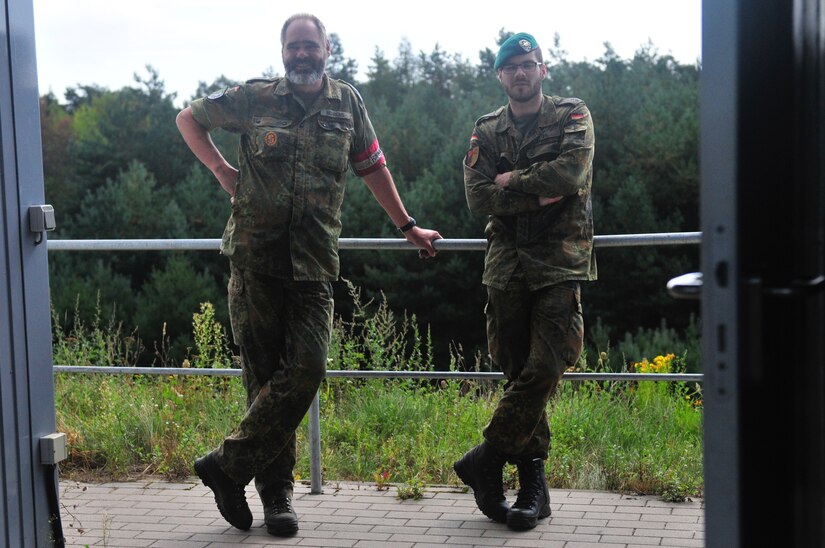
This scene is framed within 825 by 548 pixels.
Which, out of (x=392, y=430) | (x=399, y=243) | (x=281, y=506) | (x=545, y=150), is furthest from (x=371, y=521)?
(x=545, y=150)

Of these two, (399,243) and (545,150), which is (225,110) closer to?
(399,243)

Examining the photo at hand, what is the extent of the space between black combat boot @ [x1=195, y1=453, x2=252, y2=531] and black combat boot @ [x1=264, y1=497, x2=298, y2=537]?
0.09 metres

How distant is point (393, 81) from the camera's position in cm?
3947

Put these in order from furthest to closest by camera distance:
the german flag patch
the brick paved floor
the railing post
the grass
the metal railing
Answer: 1. the grass
2. the railing post
3. the german flag patch
4. the metal railing
5. the brick paved floor

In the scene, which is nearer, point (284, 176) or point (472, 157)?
point (284, 176)

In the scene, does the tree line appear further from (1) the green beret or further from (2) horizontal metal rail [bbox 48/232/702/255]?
(1) the green beret

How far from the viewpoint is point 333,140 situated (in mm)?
4570

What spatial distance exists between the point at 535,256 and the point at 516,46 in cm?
87

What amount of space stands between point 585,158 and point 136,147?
1301 inches

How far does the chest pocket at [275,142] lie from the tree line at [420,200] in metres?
21.7

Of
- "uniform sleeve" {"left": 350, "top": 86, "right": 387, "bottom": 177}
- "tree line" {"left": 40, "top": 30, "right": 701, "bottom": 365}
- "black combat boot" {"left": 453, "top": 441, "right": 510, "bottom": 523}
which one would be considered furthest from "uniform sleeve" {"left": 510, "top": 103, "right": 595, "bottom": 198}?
"tree line" {"left": 40, "top": 30, "right": 701, "bottom": 365}

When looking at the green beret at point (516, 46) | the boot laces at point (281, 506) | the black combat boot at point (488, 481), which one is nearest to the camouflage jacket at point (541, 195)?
the green beret at point (516, 46)

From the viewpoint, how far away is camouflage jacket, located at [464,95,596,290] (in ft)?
14.7

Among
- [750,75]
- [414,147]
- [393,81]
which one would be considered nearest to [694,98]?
[414,147]
